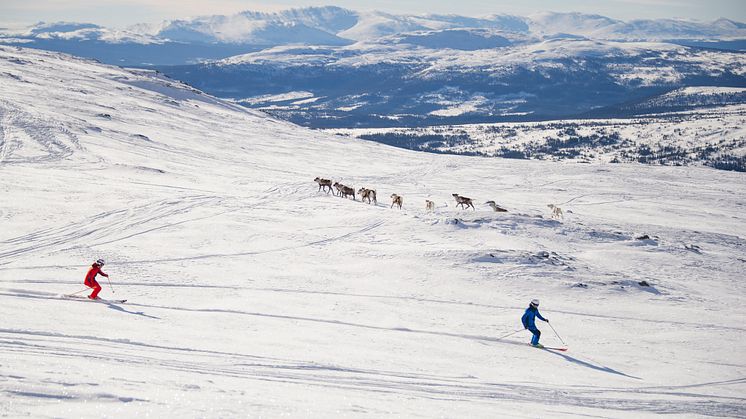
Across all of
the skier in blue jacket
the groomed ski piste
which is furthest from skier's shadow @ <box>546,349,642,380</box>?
the skier in blue jacket

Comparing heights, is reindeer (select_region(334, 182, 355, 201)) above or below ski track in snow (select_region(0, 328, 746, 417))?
above

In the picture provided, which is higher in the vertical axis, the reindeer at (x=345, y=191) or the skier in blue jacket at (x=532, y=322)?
the reindeer at (x=345, y=191)

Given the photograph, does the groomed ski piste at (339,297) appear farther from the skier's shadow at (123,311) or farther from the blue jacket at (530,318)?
the blue jacket at (530,318)

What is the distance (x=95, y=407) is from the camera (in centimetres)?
1041

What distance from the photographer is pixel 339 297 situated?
22.1 m

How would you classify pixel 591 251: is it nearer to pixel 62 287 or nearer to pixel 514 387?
pixel 514 387

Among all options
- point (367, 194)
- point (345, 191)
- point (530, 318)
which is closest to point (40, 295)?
point (530, 318)

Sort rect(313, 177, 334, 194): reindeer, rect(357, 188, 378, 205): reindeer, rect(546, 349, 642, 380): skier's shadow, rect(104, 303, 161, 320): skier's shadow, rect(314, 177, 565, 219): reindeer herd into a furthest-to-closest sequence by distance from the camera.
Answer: rect(313, 177, 334, 194): reindeer
rect(357, 188, 378, 205): reindeer
rect(314, 177, 565, 219): reindeer herd
rect(104, 303, 161, 320): skier's shadow
rect(546, 349, 642, 380): skier's shadow

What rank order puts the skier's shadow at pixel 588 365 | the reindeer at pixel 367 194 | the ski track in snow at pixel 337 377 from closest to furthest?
the ski track in snow at pixel 337 377 → the skier's shadow at pixel 588 365 → the reindeer at pixel 367 194

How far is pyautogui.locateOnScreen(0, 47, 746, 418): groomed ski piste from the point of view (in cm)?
1312

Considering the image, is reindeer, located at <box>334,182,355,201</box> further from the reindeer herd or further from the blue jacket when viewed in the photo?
the blue jacket

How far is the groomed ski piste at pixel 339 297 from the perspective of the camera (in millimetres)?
13125

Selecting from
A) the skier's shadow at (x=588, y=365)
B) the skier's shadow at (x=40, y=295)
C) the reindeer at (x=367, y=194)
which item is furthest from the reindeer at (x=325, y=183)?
the skier's shadow at (x=588, y=365)

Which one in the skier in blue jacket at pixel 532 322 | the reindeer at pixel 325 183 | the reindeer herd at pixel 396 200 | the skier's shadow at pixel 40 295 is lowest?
the skier in blue jacket at pixel 532 322
